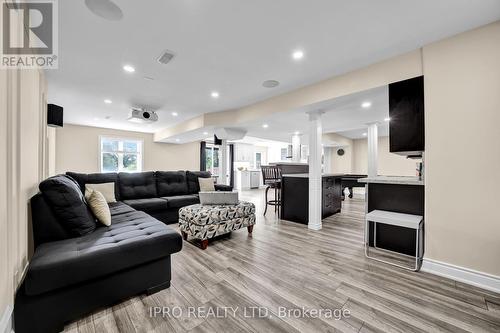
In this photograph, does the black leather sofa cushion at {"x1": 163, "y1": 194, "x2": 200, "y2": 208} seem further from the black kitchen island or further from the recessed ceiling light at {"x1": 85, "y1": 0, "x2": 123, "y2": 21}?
the recessed ceiling light at {"x1": 85, "y1": 0, "x2": 123, "y2": 21}

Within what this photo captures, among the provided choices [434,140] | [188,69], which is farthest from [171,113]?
[434,140]

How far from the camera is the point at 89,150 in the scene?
6766 millimetres

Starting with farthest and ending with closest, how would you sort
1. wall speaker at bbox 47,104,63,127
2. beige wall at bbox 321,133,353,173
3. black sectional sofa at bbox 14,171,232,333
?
Answer: beige wall at bbox 321,133,353,173
wall speaker at bbox 47,104,63,127
black sectional sofa at bbox 14,171,232,333

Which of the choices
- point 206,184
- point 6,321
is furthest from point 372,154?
point 6,321

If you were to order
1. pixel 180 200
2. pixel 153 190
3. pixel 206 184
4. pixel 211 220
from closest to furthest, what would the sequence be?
pixel 211 220 → pixel 180 200 → pixel 153 190 → pixel 206 184

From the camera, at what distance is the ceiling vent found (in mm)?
2432

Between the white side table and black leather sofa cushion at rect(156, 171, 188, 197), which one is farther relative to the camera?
black leather sofa cushion at rect(156, 171, 188, 197)

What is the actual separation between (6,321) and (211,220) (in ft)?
6.17

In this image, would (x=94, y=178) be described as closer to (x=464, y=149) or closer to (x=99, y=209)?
(x=99, y=209)

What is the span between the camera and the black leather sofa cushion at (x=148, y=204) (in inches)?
143

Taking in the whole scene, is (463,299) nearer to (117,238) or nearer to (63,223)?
(117,238)

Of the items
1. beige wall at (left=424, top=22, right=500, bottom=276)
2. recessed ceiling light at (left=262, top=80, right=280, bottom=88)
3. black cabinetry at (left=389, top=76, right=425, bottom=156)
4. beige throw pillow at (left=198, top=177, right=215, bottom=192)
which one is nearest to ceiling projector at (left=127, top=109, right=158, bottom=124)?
beige throw pillow at (left=198, top=177, right=215, bottom=192)

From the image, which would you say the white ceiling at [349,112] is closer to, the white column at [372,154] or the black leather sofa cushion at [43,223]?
the white column at [372,154]

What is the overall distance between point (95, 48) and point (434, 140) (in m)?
3.96
